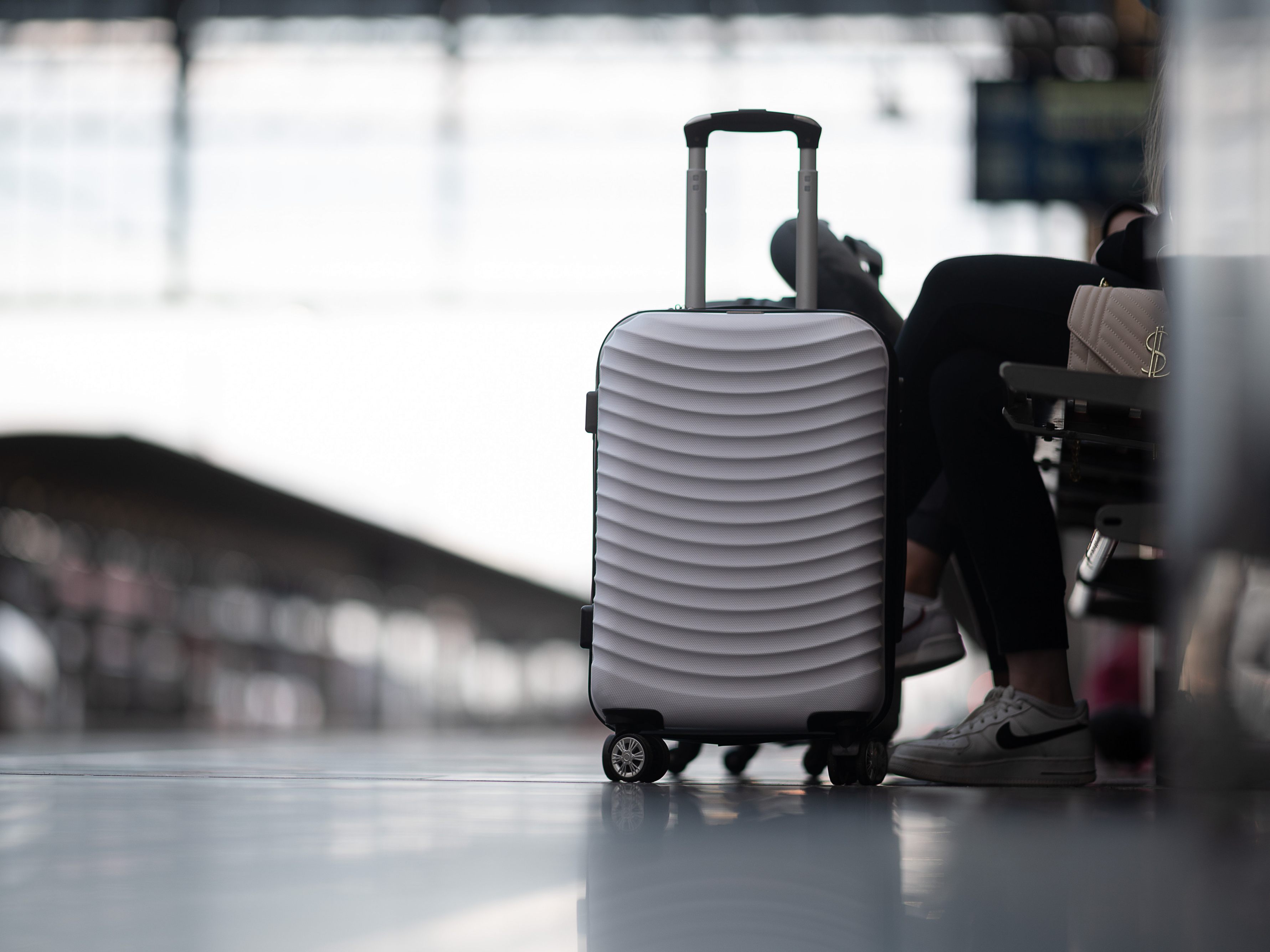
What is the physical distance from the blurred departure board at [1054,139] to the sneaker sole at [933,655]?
5340mm

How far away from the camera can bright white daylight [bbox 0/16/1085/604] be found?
1395cm

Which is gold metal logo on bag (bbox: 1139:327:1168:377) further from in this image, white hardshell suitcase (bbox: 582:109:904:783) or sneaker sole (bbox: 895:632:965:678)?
sneaker sole (bbox: 895:632:965:678)

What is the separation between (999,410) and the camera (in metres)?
1.65

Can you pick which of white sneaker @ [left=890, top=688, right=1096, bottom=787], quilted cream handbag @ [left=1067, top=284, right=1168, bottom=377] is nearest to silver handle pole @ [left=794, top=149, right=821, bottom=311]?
quilted cream handbag @ [left=1067, top=284, right=1168, bottom=377]

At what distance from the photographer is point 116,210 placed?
541 inches

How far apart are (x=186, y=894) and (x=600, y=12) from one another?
→ 583 inches

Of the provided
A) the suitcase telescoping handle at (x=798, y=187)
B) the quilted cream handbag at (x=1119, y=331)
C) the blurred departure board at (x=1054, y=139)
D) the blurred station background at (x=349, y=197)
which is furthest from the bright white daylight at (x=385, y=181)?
the quilted cream handbag at (x=1119, y=331)

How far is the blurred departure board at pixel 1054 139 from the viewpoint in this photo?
6609 mm

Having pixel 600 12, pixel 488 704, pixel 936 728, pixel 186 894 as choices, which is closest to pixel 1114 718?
pixel 936 728

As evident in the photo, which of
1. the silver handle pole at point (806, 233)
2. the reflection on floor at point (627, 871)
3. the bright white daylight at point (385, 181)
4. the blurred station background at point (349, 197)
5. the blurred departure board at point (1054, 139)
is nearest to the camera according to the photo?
the reflection on floor at point (627, 871)

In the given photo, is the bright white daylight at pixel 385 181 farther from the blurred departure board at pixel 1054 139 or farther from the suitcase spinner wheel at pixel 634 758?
the suitcase spinner wheel at pixel 634 758

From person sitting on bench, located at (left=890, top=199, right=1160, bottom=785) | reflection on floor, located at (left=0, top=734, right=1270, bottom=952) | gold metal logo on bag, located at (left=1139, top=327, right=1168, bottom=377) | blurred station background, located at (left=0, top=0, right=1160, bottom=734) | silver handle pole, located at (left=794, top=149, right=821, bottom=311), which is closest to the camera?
reflection on floor, located at (left=0, top=734, right=1270, bottom=952)

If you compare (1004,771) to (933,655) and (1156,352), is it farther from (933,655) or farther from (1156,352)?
(1156,352)

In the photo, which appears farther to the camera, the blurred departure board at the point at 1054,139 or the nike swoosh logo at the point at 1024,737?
the blurred departure board at the point at 1054,139
